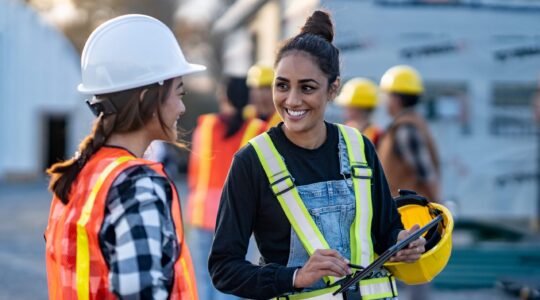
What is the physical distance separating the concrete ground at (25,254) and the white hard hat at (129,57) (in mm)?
5787

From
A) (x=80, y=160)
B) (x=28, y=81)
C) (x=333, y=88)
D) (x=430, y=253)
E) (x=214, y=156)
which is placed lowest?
(x=430, y=253)

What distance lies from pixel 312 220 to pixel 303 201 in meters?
0.08

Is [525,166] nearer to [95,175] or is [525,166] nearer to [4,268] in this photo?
[4,268]

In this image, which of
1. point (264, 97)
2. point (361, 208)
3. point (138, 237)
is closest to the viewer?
point (138, 237)

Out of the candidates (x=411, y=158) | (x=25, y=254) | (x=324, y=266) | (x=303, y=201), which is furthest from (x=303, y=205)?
(x=25, y=254)

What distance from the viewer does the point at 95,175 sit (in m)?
2.60

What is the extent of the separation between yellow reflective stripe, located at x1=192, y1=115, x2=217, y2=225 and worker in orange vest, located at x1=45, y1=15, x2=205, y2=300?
12.8 feet

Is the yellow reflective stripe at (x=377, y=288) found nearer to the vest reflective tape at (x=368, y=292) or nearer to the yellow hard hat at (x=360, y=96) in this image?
the vest reflective tape at (x=368, y=292)

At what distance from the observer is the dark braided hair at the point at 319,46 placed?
320cm

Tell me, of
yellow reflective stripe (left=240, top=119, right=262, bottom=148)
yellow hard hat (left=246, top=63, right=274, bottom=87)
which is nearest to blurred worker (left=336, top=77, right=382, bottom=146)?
yellow hard hat (left=246, top=63, right=274, bottom=87)

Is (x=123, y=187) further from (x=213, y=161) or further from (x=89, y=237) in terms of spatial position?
(x=213, y=161)

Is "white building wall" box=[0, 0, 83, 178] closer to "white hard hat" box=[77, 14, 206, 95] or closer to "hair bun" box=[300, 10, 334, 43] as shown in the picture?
"hair bun" box=[300, 10, 334, 43]

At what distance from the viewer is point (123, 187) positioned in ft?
8.18

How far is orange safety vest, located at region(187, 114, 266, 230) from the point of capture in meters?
6.71
